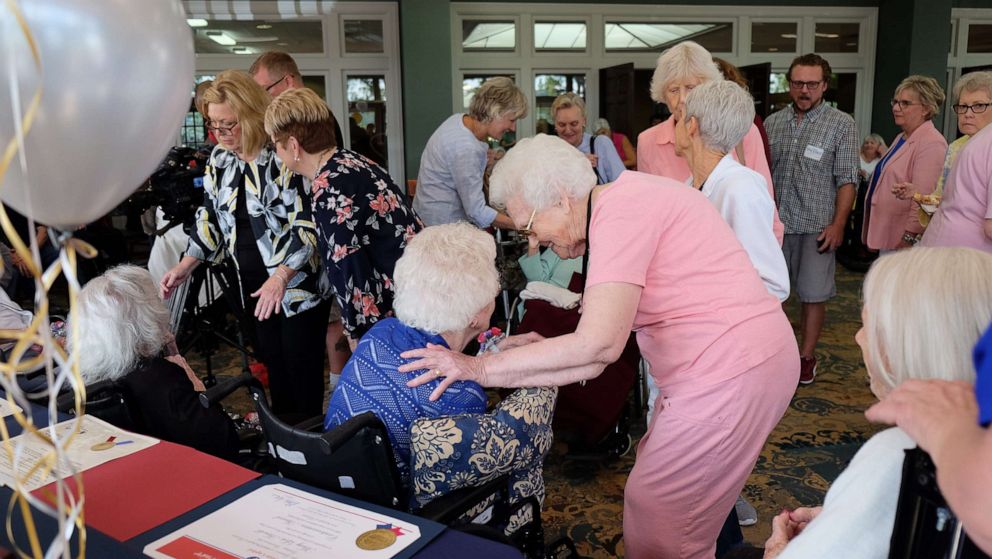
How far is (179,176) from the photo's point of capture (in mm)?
3703

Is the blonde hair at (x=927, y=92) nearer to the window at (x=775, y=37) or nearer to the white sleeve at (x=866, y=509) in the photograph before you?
the white sleeve at (x=866, y=509)

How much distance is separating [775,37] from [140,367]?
28.7 ft

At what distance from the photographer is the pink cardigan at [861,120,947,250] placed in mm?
3889

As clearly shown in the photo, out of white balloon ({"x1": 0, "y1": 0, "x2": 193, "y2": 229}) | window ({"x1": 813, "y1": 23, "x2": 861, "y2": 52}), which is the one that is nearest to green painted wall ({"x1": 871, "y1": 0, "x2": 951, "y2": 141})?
window ({"x1": 813, "y1": 23, "x2": 861, "y2": 52})

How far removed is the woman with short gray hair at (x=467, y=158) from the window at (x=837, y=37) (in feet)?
22.4

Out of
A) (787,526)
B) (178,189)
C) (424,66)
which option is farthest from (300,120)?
(424,66)

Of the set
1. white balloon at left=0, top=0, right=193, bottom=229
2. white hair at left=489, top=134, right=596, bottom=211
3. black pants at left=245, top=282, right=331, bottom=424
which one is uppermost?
white balloon at left=0, top=0, right=193, bottom=229

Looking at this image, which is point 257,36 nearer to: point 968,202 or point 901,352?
point 968,202

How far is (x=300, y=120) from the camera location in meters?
2.43

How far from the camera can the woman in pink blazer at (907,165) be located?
12.8 feet

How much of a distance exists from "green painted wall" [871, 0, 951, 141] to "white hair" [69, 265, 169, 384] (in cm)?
892

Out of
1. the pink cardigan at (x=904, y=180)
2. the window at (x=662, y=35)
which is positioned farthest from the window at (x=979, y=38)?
the pink cardigan at (x=904, y=180)

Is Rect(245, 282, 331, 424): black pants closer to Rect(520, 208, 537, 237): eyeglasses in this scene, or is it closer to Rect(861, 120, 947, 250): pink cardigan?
Rect(520, 208, 537, 237): eyeglasses

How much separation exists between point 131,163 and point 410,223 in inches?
64.1
